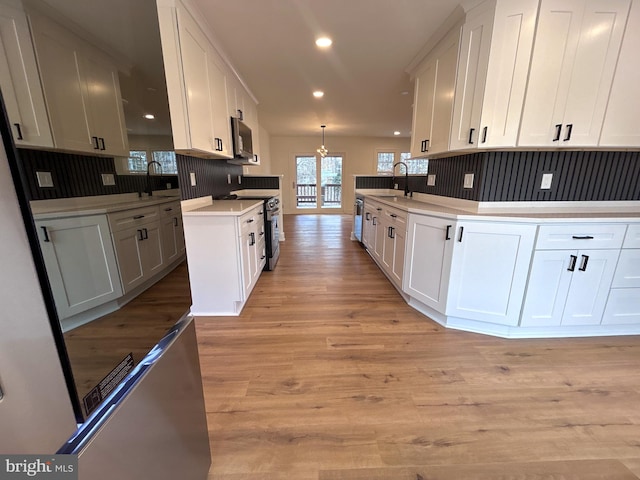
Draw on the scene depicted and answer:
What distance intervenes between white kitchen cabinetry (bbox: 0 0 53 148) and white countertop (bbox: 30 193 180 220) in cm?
9

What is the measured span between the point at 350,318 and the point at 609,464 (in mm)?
1592

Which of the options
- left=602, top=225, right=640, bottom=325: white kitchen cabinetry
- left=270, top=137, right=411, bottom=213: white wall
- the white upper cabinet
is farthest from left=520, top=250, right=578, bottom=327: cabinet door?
left=270, top=137, right=411, bottom=213: white wall

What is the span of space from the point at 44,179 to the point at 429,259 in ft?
7.69

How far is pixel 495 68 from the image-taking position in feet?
6.49

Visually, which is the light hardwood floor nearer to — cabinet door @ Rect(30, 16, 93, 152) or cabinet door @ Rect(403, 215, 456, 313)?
cabinet door @ Rect(403, 215, 456, 313)

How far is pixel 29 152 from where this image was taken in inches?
15.8

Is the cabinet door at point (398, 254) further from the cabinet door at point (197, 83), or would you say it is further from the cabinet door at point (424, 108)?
the cabinet door at point (197, 83)

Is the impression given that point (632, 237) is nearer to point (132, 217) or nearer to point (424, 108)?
point (424, 108)

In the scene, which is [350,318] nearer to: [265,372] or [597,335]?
[265,372]

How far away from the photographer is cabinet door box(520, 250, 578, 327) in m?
1.95

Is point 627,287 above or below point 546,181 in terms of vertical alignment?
below

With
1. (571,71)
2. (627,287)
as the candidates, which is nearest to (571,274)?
(627,287)

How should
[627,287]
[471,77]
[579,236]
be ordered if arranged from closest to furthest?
[579,236], [627,287], [471,77]

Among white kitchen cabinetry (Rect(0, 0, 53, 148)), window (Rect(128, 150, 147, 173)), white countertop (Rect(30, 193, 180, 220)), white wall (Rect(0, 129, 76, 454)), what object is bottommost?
white wall (Rect(0, 129, 76, 454))
